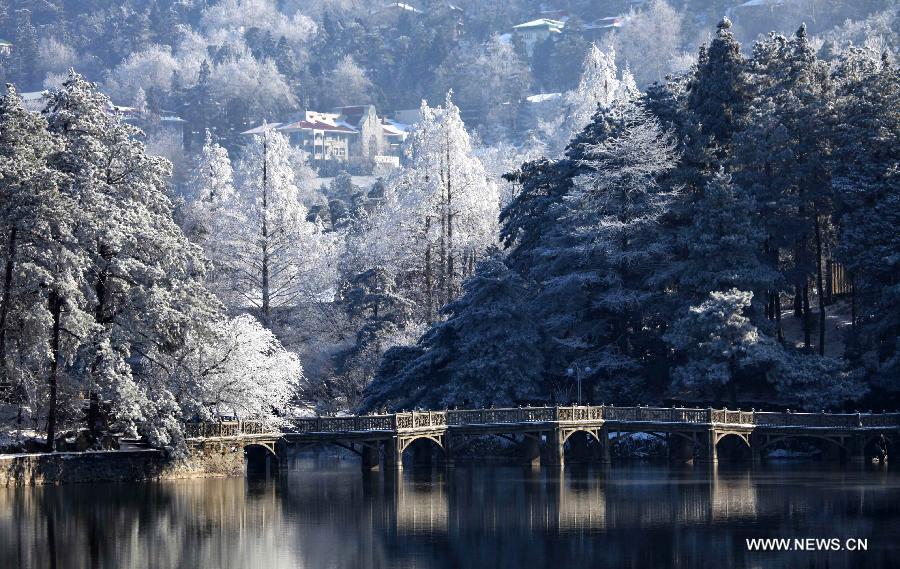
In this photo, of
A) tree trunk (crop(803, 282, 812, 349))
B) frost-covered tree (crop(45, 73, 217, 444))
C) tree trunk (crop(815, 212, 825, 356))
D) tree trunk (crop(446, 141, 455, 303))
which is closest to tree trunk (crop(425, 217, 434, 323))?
tree trunk (crop(446, 141, 455, 303))

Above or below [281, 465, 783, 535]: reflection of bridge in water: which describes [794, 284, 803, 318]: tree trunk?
above

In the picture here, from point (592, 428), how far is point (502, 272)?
387 inches

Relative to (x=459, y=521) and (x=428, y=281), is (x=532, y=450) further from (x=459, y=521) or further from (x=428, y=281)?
(x=428, y=281)

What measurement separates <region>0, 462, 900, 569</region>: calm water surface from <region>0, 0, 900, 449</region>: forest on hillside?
5223 mm

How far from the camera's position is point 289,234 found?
3580 inches

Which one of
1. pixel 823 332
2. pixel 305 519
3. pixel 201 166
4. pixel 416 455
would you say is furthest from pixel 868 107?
pixel 201 166

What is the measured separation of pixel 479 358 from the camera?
7312 centimetres

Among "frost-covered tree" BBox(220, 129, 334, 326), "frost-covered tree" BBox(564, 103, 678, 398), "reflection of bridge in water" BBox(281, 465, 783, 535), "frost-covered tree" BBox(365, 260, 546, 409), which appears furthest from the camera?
"frost-covered tree" BBox(220, 129, 334, 326)

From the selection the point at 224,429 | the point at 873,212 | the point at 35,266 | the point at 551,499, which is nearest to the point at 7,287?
the point at 35,266

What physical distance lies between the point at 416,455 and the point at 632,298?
12.5m

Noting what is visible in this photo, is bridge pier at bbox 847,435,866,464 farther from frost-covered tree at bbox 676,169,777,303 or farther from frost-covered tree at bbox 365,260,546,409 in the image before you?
frost-covered tree at bbox 365,260,546,409

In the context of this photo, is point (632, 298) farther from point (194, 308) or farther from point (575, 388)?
point (194, 308)

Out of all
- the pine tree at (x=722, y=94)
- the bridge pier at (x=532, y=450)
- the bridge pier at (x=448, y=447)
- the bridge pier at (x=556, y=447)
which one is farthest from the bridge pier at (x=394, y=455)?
the pine tree at (x=722, y=94)

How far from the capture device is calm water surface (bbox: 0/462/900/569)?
41156mm
